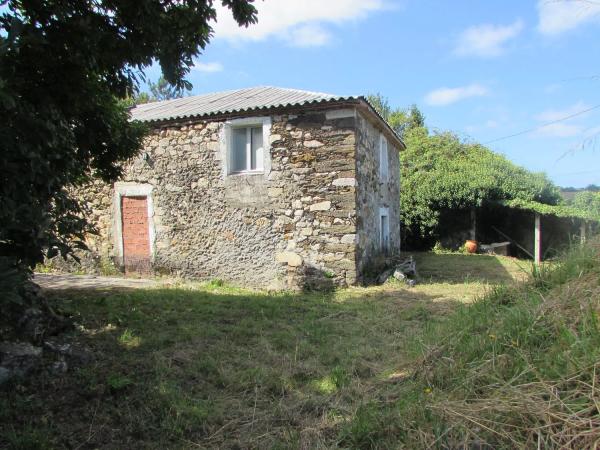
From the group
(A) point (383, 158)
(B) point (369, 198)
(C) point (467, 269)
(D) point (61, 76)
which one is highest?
(A) point (383, 158)

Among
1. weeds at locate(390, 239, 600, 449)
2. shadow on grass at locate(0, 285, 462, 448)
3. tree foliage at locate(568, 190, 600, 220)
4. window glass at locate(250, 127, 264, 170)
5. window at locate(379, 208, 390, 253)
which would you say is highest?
window glass at locate(250, 127, 264, 170)

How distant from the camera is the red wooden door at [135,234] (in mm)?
9703

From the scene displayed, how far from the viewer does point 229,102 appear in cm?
971

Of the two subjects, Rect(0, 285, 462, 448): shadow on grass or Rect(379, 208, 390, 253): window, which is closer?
Rect(0, 285, 462, 448): shadow on grass

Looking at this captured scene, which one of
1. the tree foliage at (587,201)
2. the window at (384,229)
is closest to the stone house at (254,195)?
Result: the window at (384,229)

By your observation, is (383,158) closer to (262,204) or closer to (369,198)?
(369,198)

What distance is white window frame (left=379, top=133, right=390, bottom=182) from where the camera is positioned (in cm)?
1069

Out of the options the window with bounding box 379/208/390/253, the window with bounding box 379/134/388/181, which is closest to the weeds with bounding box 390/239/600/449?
the window with bounding box 379/208/390/253

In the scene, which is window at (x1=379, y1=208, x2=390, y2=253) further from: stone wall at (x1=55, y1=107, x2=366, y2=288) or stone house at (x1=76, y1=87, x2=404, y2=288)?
stone wall at (x1=55, y1=107, x2=366, y2=288)

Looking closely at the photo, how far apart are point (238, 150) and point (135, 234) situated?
311cm

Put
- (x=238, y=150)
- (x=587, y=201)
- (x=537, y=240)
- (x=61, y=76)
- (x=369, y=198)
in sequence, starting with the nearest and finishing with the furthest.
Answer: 1. (x=61, y=76)
2. (x=238, y=150)
3. (x=369, y=198)
4. (x=537, y=240)
5. (x=587, y=201)

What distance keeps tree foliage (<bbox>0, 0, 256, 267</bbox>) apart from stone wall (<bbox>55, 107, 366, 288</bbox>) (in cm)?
419

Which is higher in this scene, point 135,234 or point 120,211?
point 120,211

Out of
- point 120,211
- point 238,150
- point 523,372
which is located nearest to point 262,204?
point 238,150
